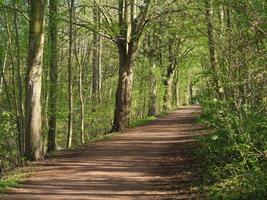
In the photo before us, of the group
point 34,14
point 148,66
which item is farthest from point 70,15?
point 148,66

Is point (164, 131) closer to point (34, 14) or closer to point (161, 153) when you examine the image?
point (161, 153)

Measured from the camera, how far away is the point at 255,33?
29.6ft

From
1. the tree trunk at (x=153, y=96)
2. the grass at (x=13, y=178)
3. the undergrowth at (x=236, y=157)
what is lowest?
the grass at (x=13, y=178)

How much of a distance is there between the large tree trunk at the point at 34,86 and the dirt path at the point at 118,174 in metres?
0.75

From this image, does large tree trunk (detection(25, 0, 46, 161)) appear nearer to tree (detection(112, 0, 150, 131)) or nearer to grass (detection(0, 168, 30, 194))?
grass (detection(0, 168, 30, 194))

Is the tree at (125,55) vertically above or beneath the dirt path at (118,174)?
above

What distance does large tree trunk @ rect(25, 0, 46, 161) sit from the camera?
46.1 ft

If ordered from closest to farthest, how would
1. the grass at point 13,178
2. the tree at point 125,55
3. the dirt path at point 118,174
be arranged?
the dirt path at point 118,174, the grass at point 13,178, the tree at point 125,55

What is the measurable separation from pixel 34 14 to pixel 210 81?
5856 millimetres

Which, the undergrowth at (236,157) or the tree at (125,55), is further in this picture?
the tree at (125,55)

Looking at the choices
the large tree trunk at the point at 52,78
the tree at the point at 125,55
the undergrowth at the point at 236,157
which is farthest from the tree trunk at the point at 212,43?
the tree at the point at 125,55

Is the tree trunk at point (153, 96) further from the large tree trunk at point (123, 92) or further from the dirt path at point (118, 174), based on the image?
the dirt path at point (118, 174)

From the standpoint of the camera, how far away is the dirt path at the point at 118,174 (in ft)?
31.3

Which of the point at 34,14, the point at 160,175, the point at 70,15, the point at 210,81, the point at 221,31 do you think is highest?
the point at 70,15
